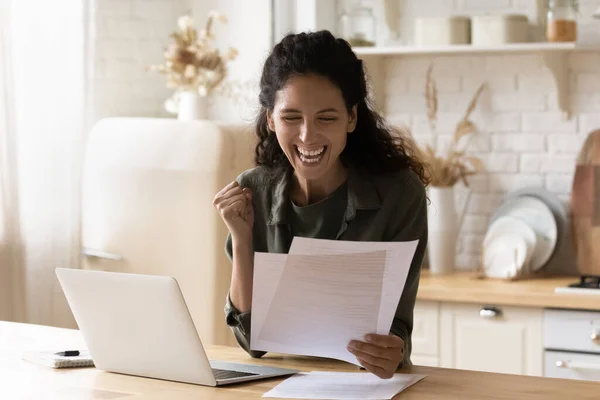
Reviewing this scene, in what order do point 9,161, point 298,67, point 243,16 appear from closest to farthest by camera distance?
point 298,67 → point 9,161 → point 243,16

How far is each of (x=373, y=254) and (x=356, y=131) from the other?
0.62m

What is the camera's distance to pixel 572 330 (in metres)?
3.52

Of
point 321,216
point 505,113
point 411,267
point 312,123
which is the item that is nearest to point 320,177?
point 321,216

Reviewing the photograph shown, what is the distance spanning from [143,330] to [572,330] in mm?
1961

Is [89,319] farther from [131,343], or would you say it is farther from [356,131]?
[356,131]

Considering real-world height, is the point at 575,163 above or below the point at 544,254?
above

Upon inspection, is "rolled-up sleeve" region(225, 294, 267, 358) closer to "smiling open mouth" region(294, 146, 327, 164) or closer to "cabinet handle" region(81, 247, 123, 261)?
"smiling open mouth" region(294, 146, 327, 164)

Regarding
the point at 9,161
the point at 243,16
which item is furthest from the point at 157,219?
the point at 243,16

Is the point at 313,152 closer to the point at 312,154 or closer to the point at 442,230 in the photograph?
the point at 312,154

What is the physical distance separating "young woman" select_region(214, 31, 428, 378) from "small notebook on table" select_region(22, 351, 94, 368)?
1.11 ft

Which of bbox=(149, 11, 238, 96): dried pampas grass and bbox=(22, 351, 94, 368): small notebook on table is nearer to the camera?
bbox=(22, 351, 94, 368): small notebook on table

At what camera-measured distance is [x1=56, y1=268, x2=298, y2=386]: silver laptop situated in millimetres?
1954

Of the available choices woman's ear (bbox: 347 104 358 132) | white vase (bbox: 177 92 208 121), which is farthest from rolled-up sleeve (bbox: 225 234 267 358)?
white vase (bbox: 177 92 208 121)

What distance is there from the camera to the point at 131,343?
205 centimetres
